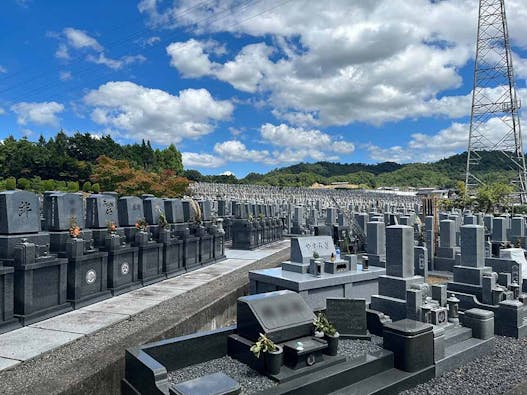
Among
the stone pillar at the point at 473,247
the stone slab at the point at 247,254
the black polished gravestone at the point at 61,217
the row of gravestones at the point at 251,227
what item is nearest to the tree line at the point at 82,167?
the row of gravestones at the point at 251,227

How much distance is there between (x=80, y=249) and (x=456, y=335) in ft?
29.2

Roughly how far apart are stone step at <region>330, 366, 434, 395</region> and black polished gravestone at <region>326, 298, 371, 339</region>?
48.2 inches

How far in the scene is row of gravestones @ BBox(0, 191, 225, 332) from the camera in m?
8.42

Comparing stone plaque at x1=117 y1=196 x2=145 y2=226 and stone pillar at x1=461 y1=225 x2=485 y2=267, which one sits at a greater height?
stone plaque at x1=117 y1=196 x2=145 y2=226

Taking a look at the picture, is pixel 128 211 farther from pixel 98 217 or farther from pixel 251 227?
pixel 251 227

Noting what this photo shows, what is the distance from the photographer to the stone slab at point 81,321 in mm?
8219

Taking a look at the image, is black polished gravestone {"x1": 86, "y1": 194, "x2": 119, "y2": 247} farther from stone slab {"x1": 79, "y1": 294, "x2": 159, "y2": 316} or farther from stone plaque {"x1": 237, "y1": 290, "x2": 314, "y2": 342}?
stone plaque {"x1": 237, "y1": 290, "x2": 314, "y2": 342}

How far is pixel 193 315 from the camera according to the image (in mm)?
8516

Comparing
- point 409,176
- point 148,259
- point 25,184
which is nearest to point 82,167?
point 25,184

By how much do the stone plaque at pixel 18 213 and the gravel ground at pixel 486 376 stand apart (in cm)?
886

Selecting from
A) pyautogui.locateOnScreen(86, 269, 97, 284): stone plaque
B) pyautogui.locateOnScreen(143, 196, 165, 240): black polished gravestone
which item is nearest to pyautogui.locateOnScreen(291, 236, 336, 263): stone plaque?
pyautogui.locateOnScreen(86, 269, 97, 284): stone plaque

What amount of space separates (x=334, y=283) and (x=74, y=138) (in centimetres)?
Answer: 5537

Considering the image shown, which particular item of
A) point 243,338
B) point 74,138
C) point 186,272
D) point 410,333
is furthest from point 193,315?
point 74,138

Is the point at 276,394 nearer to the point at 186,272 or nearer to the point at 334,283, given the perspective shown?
the point at 334,283
